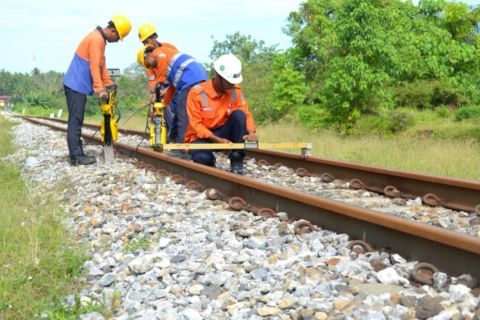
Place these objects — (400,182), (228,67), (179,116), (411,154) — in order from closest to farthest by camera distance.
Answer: (400,182) < (228,67) < (179,116) < (411,154)

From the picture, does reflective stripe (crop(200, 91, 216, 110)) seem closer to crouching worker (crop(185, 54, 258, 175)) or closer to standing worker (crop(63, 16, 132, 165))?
crouching worker (crop(185, 54, 258, 175))

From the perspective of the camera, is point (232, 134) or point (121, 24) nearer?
point (232, 134)

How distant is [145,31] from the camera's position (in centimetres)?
895

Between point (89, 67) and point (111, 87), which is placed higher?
point (89, 67)

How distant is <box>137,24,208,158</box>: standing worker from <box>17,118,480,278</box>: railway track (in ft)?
2.43

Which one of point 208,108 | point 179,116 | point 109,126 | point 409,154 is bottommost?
point 409,154

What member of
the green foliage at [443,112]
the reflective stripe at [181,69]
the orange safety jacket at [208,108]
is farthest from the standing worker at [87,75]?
the green foliage at [443,112]

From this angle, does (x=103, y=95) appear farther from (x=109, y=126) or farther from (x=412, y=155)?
(x=412, y=155)

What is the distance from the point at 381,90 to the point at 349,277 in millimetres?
12308

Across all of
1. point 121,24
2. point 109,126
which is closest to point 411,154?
point 109,126

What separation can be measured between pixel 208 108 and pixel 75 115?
2494 mm

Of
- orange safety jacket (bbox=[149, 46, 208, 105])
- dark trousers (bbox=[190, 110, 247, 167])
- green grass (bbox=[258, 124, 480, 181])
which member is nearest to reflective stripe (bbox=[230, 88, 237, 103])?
dark trousers (bbox=[190, 110, 247, 167])

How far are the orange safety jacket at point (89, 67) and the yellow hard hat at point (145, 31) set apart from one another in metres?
0.73

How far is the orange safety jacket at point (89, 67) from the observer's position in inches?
324
